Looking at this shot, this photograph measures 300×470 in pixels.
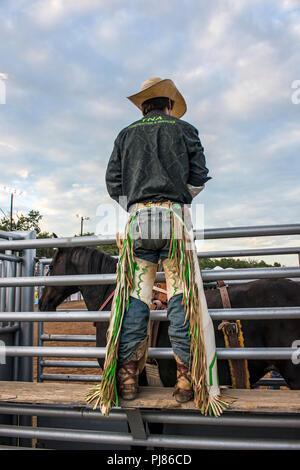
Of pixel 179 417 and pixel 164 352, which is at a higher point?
pixel 164 352

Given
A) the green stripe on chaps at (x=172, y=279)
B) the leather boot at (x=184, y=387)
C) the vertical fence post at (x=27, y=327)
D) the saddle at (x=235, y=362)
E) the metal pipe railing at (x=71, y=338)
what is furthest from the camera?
the metal pipe railing at (x=71, y=338)

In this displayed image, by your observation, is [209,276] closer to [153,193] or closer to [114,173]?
[153,193]

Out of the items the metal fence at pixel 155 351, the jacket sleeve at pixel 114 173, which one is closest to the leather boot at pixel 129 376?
the metal fence at pixel 155 351

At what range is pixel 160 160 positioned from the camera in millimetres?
2072

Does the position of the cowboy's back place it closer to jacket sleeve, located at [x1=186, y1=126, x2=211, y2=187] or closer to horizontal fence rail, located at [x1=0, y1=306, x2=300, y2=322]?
jacket sleeve, located at [x1=186, y1=126, x2=211, y2=187]

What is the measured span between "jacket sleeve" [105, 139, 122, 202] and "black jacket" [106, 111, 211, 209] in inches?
2.5

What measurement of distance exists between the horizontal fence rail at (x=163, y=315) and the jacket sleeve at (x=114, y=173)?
77cm

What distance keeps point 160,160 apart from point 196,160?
228 millimetres

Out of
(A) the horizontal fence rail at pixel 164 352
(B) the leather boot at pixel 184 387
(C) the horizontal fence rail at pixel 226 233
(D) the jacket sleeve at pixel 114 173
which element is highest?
(D) the jacket sleeve at pixel 114 173

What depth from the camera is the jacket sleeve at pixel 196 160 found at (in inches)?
83.4

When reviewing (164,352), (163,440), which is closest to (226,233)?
(164,352)

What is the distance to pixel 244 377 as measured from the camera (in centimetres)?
254

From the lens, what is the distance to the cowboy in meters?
1.89

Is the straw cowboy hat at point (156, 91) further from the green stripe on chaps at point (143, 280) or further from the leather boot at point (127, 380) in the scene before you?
the leather boot at point (127, 380)
